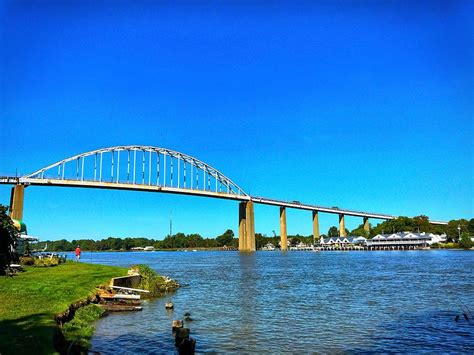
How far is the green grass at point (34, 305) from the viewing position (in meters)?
11.1

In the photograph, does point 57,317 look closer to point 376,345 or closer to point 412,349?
point 376,345

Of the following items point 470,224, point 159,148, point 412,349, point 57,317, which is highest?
point 159,148

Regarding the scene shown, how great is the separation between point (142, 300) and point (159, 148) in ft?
389

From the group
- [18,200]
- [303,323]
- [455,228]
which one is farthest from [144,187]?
[455,228]

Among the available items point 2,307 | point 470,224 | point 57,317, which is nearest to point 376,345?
point 57,317

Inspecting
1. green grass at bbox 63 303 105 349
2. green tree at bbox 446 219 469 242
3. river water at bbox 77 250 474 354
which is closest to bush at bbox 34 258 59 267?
river water at bbox 77 250 474 354

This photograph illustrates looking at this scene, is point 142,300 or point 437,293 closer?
point 142,300

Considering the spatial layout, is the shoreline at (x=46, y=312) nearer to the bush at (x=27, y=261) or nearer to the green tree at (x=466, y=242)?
the bush at (x=27, y=261)

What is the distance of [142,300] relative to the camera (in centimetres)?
2575

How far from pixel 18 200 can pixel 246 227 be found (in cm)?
7462

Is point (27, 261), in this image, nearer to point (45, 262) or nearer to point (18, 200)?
point (45, 262)

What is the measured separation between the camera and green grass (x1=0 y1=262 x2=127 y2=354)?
1113 cm

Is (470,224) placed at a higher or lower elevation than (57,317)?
higher

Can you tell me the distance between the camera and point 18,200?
95.4 metres
